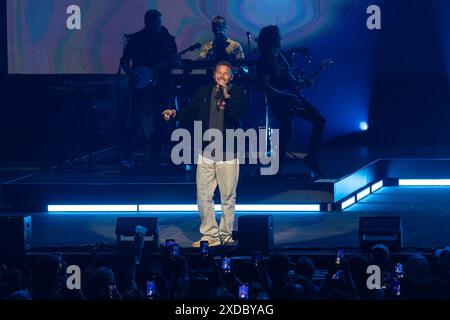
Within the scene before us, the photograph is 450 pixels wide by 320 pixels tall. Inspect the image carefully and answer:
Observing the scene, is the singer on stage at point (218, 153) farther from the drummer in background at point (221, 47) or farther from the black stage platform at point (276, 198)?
the drummer in background at point (221, 47)

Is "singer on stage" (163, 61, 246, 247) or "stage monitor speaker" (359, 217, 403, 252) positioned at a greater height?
"singer on stage" (163, 61, 246, 247)

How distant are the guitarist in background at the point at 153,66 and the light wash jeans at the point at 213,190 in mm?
3031

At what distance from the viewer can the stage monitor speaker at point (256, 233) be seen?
8391mm

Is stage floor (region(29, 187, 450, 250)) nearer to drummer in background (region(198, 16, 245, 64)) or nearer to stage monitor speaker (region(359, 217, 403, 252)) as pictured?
stage monitor speaker (region(359, 217, 403, 252))

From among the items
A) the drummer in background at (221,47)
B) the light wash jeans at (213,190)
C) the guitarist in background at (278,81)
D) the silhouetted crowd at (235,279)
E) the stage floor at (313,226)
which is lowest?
the silhouetted crowd at (235,279)

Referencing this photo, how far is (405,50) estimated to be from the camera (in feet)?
48.9

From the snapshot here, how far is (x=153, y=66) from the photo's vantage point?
12.2 m

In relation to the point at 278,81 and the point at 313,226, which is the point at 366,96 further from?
the point at 313,226

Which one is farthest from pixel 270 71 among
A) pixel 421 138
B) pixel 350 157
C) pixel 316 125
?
pixel 421 138

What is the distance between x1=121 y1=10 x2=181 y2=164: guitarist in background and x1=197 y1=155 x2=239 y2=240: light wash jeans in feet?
9.94

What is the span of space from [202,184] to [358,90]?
627 centimetres

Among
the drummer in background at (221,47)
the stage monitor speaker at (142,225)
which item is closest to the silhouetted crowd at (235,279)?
the stage monitor speaker at (142,225)

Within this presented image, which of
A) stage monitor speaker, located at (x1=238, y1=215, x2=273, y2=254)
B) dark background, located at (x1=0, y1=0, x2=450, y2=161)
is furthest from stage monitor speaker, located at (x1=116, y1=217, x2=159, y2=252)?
dark background, located at (x1=0, y1=0, x2=450, y2=161)

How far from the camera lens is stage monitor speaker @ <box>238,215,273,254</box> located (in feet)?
27.5
